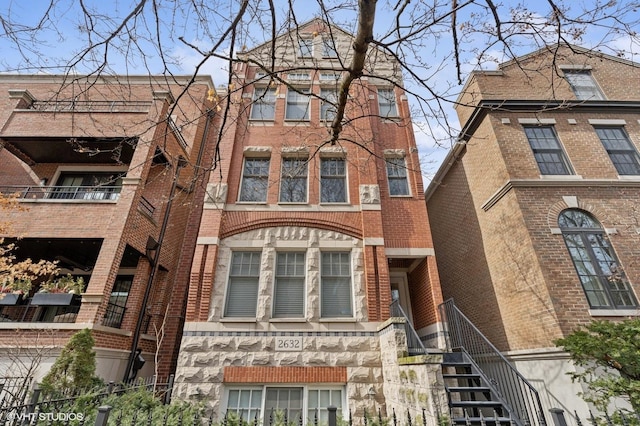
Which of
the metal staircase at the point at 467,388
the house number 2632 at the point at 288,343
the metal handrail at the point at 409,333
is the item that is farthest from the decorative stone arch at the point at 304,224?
the metal staircase at the point at 467,388

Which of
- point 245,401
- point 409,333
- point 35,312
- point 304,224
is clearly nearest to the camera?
point 245,401

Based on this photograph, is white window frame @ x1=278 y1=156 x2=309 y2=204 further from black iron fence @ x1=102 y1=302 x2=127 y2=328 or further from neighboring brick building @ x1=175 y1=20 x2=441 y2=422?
black iron fence @ x1=102 y1=302 x2=127 y2=328

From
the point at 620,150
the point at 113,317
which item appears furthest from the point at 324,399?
the point at 620,150

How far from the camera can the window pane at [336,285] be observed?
27.0ft

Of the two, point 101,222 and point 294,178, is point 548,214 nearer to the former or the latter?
point 294,178

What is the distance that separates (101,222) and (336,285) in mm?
7676

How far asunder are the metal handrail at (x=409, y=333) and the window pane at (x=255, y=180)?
515 centimetres

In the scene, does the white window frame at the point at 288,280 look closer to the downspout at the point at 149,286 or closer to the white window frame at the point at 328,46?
the downspout at the point at 149,286

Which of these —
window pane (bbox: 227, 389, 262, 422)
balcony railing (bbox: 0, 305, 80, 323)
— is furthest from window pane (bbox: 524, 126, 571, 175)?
balcony railing (bbox: 0, 305, 80, 323)

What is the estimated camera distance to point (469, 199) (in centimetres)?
1124

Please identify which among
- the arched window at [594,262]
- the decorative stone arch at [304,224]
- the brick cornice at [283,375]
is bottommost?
the brick cornice at [283,375]

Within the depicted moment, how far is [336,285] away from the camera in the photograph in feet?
28.0

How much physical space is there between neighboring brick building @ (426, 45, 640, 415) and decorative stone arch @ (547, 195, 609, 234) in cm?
3

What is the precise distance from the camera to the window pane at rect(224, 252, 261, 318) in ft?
26.7
